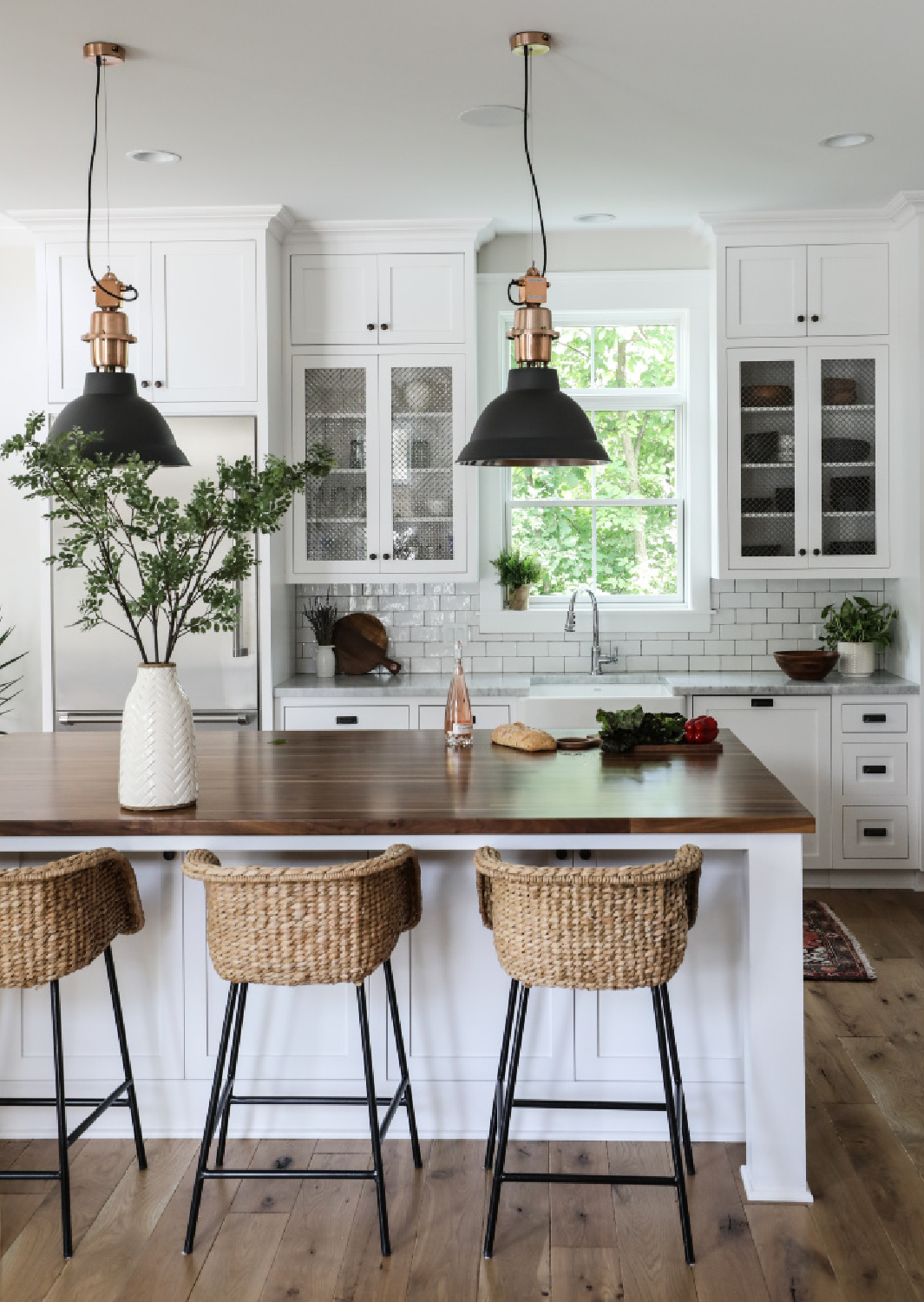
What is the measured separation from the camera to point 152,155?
457 centimetres

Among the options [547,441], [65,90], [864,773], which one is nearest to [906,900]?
[864,773]

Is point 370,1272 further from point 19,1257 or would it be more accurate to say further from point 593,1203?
point 19,1257

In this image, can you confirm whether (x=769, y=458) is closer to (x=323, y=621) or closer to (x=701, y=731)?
(x=323, y=621)

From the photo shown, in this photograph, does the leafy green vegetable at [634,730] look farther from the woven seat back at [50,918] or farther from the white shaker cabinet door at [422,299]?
the white shaker cabinet door at [422,299]

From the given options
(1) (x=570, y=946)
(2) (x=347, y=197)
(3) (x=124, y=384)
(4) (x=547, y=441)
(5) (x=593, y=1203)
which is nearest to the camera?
(1) (x=570, y=946)

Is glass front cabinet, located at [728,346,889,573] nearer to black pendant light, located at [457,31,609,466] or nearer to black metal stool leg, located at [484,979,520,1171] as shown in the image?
black pendant light, located at [457,31,609,466]

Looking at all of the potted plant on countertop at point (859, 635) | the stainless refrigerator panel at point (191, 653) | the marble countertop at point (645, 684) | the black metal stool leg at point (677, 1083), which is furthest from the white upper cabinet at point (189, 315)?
the black metal stool leg at point (677, 1083)

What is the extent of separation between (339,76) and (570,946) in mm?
2754

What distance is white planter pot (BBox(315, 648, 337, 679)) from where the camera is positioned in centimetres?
575

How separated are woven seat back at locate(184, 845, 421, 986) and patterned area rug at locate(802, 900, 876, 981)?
198 cm

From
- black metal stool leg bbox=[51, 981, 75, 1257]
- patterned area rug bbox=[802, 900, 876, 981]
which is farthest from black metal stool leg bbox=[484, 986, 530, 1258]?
patterned area rug bbox=[802, 900, 876, 981]

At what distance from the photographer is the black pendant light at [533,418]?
3.27 metres

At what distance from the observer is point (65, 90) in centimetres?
393

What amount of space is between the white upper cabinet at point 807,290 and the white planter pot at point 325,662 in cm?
229
